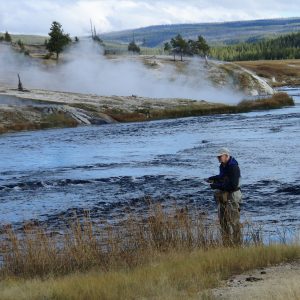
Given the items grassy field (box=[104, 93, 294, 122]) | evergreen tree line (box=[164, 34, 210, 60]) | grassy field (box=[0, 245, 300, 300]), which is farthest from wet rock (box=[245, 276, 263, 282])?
evergreen tree line (box=[164, 34, 210, 60])

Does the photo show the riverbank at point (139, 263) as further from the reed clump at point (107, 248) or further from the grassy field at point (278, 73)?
the grassy field at point (278, 73)

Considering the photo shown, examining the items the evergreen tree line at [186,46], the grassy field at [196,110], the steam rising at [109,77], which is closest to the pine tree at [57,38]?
the steam rising at [109,77]

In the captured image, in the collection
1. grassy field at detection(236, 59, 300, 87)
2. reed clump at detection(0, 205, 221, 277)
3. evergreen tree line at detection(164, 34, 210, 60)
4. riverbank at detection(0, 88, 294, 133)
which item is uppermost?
evergreen tree line at detection(164, 34, 210, 60)

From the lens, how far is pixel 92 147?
3775cm

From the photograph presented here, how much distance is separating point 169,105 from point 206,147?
30.3 metres

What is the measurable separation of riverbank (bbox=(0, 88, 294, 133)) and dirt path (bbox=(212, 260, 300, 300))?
41.7 meters

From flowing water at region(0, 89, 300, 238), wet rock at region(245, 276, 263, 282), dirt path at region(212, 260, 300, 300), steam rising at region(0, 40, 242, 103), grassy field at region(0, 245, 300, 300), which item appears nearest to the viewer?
dirt path at region(212, 260, 300, 300)

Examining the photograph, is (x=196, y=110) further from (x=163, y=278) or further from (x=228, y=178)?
(x=163, y=278)

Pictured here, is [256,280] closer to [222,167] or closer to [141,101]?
[222,167]

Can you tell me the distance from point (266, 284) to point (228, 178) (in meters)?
3.21

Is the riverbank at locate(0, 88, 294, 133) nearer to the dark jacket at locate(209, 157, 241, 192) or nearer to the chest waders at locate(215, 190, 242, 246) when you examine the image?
the chest waders at locate(215, 190, 242, 246)

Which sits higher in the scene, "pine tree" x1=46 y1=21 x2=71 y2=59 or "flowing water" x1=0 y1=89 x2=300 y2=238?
"pine tree" x1=46 y1=21 x2=71 y2=59

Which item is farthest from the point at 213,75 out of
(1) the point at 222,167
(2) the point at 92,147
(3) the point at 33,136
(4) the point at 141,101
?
(1) the point at 222,167

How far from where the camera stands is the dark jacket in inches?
510
